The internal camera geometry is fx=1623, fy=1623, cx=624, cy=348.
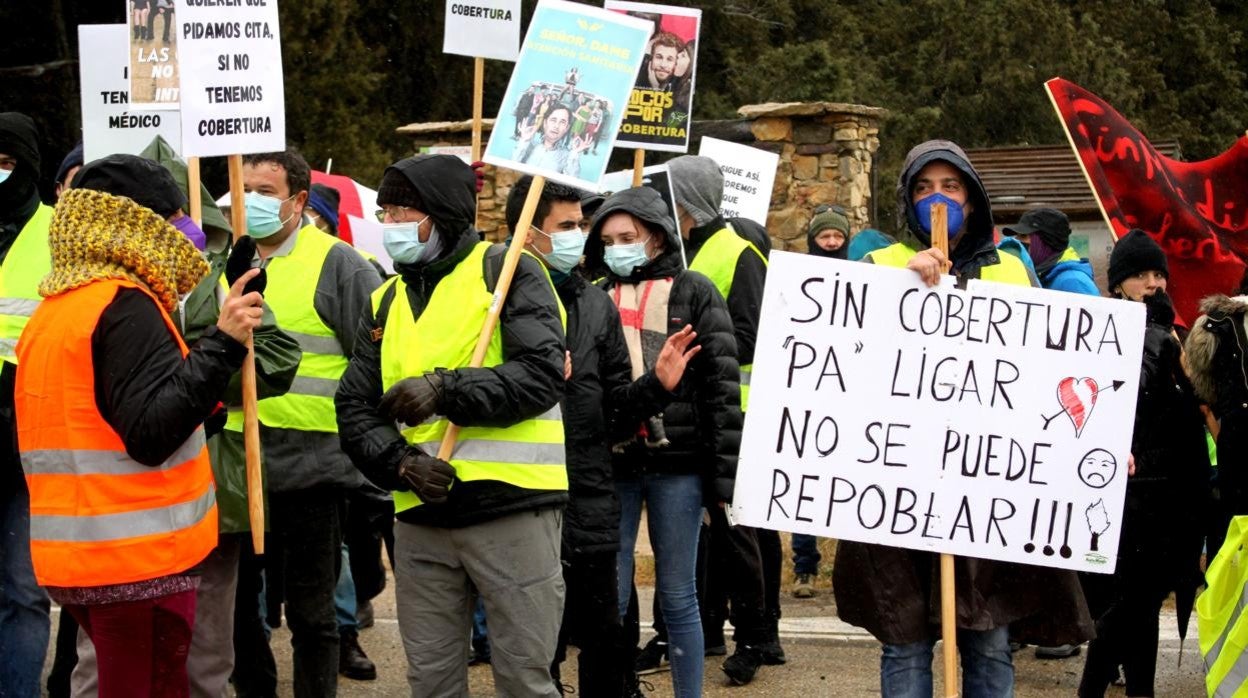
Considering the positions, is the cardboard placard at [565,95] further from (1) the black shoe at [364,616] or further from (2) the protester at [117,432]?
(1) the black shoe at [364,616]

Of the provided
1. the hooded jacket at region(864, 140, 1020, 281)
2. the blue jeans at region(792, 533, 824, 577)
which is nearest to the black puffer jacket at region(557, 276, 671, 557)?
the hooded jacket at region(864, 140, 1020, 281)

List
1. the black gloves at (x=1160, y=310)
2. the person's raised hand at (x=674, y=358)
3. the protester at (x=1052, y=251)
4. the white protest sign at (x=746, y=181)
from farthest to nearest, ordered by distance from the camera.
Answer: the white protest sign at (x=746, y=181), the protester at (x=1052, y=251), the black gloves at (x=1160, y=310), the person's raised hand at (x=674, y=358)

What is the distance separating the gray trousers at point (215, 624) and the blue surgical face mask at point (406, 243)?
44.2 inches

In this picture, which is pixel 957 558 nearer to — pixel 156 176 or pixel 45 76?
pixel 156 176

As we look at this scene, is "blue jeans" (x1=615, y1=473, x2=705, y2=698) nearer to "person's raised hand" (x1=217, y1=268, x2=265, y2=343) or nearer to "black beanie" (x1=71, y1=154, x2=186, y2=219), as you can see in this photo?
"person's raised hand" (x1=217, y1=268, x2=265, y2=343)

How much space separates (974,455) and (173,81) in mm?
3070

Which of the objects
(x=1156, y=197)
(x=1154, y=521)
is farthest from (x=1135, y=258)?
(x=1154, y=521)

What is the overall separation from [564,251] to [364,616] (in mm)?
3028

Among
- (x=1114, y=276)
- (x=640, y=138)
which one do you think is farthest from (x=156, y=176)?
(x=1114, y=276)

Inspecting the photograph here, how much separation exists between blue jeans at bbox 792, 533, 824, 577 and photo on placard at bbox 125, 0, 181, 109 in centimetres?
411

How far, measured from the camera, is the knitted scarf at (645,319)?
19.0 ft

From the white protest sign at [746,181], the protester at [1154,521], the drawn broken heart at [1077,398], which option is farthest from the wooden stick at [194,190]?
the white protest sign at [746,181]

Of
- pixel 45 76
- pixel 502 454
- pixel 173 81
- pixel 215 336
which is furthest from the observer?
pixel 45 76

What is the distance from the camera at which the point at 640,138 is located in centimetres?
661
